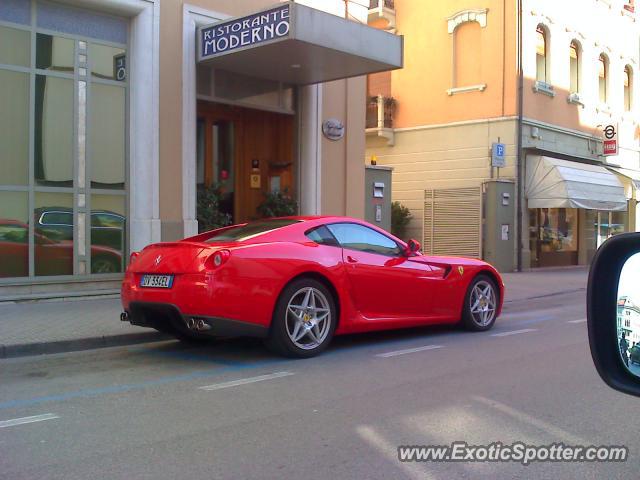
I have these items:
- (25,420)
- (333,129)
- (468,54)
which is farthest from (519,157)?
(25,420)

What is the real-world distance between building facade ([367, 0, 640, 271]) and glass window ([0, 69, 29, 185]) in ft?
42.0

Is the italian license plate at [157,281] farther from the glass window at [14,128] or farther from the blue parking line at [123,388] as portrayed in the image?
the glass window at [14,128]

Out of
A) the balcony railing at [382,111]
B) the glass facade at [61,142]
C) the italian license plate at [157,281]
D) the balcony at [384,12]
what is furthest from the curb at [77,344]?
the balcony at [384,12]

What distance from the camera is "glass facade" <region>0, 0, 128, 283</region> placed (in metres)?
10.0

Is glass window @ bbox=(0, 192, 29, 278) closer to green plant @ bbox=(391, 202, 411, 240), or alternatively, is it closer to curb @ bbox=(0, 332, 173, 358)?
curb @ bbox=(0, 332, 173, 358)

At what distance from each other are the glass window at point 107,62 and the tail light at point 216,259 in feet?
20.1

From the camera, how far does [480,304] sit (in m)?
8.65

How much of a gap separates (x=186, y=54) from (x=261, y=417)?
8471mm

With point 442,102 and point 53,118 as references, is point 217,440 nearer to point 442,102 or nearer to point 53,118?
point 53,118

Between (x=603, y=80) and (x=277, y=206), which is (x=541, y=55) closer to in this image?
(x=603, y=80)

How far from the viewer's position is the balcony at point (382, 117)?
870 inches

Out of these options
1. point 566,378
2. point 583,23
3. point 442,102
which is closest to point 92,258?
point 566,378

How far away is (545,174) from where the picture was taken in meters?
19.6

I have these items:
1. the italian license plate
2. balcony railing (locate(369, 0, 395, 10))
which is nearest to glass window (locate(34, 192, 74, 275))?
the italian license plate
